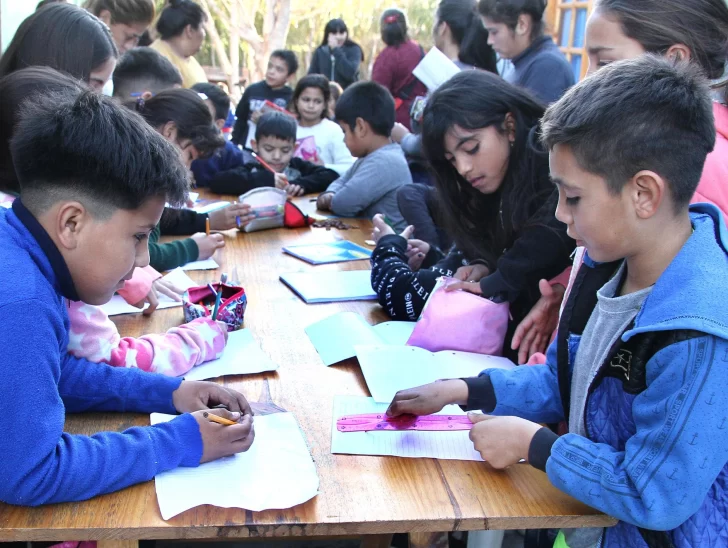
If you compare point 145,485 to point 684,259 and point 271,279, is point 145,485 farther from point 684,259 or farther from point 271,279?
point 271,279

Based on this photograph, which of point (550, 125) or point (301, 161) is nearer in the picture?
point (550, 125)

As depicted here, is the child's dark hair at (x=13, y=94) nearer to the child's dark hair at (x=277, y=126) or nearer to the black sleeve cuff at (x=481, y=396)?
the black sleeve cuff at (x=481, y=396)

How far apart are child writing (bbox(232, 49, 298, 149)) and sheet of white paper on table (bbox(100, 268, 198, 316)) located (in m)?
3.14

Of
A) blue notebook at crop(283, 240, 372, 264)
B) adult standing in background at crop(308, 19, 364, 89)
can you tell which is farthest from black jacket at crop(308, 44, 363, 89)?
blue notebook at crop(283, 240, 372, 264)

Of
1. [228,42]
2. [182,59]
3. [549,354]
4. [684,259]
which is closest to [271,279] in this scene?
[549,354]

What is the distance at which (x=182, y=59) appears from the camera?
470cm

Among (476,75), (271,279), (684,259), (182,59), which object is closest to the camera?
(684,259)

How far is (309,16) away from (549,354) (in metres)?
11.8

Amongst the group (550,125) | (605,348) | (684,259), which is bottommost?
(605,348)

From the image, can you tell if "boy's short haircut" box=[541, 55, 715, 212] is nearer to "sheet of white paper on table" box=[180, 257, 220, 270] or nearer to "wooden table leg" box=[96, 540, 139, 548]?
"wooden table leg" box=[96, 540, 139, 548]

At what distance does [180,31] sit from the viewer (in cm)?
→ 458

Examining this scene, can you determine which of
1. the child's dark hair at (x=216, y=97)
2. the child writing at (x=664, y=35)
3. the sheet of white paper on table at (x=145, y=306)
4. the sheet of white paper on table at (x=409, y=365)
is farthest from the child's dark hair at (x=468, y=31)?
the sheet of white paper on table at (x=409, y=365)

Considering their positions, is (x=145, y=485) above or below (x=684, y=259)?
below

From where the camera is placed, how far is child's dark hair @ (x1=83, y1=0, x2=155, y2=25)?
3420 mm
